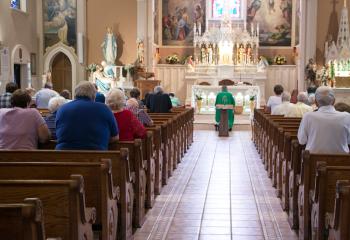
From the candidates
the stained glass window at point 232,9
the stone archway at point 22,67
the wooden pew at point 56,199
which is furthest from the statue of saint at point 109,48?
the wooden pew at point 56,199

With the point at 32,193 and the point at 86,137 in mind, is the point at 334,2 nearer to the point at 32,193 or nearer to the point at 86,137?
the point at 86,137

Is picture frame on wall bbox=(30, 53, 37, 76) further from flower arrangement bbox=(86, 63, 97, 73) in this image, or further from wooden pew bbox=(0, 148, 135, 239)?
wooden pew bbox=(0, 148, 135, 239)

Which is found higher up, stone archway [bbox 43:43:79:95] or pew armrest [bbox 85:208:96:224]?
stone archway [bbox 43:43:79:95]

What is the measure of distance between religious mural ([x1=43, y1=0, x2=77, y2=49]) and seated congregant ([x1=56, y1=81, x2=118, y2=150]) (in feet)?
53.5

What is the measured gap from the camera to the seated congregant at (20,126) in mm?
5406

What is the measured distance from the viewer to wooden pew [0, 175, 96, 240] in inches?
121

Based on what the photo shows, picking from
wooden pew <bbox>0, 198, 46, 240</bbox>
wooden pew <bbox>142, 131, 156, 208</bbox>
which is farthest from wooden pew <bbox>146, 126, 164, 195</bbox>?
wooden pew <bbox>0, 198, 46, 240</bbox>

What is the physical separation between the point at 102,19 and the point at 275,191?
15.1 meters

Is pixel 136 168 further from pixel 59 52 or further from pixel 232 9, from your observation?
pixel 232 9

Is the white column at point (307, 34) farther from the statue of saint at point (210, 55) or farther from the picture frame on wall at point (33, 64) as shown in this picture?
the picture frame on wall at point (33, 64)

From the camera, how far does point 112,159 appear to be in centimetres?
462

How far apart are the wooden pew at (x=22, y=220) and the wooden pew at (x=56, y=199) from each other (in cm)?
63

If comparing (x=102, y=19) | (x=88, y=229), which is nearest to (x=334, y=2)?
(x=102, y=19)

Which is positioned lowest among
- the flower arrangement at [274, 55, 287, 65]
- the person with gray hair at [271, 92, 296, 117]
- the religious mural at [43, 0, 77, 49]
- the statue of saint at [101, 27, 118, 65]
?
the person with gray hair at [271, 92, 296, 117]
